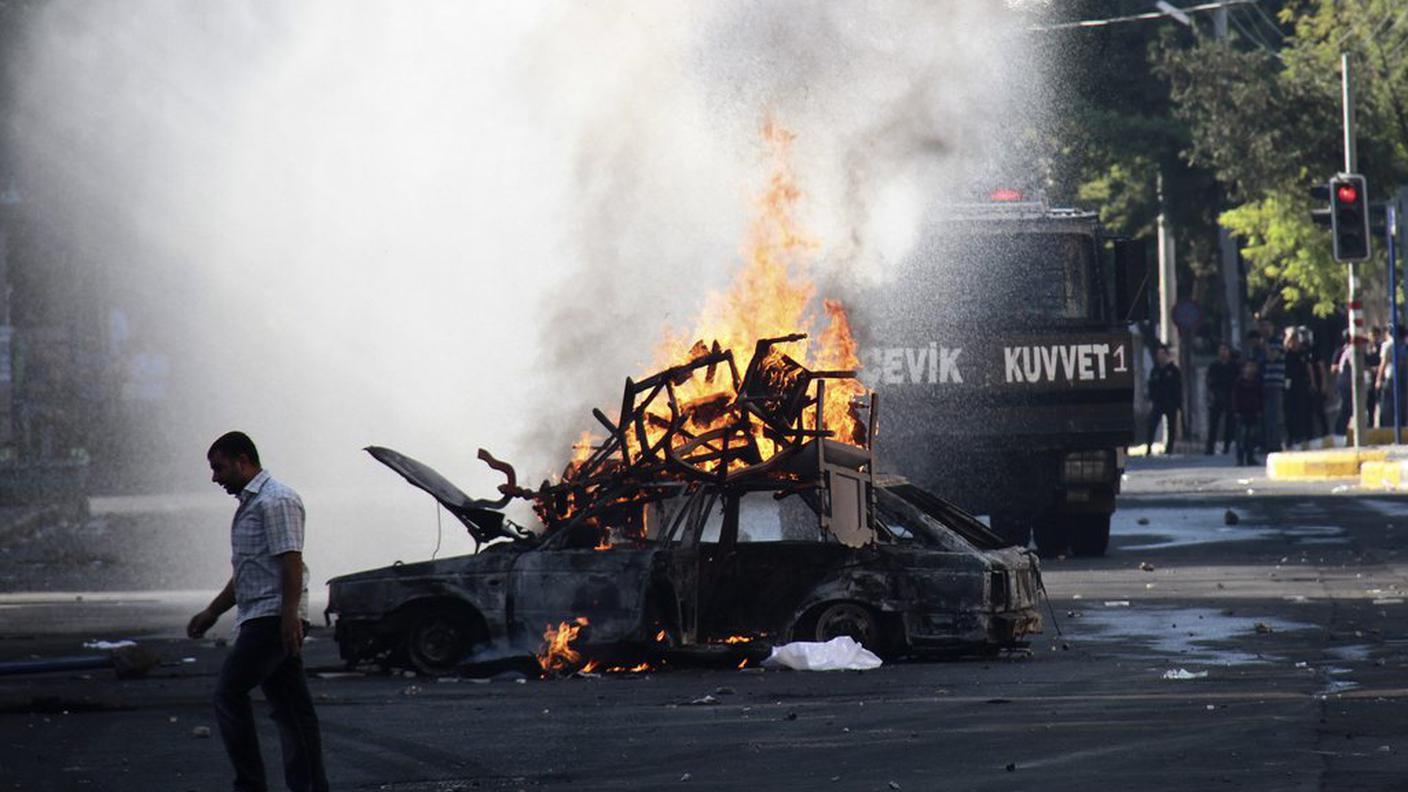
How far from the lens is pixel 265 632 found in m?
9.09

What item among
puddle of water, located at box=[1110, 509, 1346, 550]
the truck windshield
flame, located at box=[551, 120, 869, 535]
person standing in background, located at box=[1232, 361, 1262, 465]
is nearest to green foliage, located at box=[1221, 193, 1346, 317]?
person standing in background, located at box=[1232, 361, 1262, 465]

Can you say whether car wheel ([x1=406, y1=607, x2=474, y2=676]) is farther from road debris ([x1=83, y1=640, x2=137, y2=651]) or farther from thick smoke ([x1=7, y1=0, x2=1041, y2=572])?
thick smoke ([x1=7, y1=0, x2=1041, y2=572])

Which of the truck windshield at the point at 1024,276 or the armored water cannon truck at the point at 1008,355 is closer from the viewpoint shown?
the armored water cannon truck at the point at 1008,355

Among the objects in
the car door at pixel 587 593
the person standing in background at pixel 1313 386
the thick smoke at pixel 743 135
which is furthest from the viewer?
the person standing in background at pixel 1313 386

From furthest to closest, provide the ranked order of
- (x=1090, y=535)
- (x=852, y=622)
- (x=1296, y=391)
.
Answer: (x=1296, y=391), (x=1090, y=535), (x=852, y=622)

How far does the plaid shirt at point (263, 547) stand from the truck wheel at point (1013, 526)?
1347 centimetres

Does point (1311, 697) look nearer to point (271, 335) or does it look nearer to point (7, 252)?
point (271, 335)

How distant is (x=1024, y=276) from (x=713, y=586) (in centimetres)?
837

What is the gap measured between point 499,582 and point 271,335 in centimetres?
2614

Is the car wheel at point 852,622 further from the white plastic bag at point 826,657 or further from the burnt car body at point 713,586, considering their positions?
the white plastic bag at point 826,657

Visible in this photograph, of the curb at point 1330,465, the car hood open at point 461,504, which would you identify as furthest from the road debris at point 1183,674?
the curb at point 1330,465

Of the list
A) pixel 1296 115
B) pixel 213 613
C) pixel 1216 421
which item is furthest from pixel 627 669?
pixel 1296 115

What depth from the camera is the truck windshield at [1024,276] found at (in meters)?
21.2

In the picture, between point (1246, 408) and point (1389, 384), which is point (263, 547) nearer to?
point (1246, 408)
